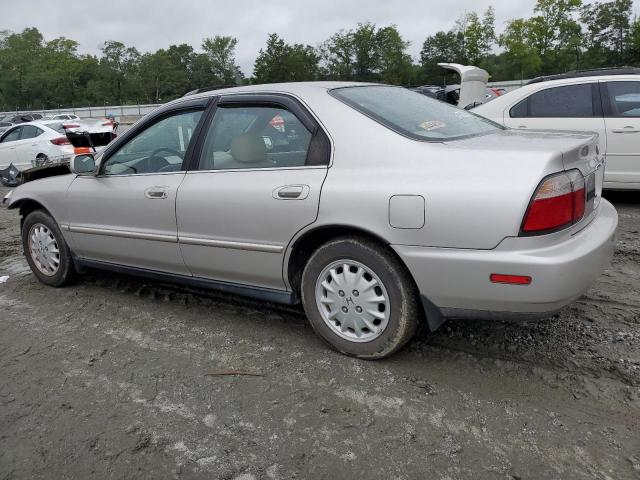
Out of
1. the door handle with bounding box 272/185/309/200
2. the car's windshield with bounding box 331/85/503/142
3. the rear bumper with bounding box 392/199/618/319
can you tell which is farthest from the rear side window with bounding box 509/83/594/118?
the door handle with bounding box 272/185/309/200

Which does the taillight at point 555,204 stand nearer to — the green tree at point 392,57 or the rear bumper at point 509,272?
the rear bumper at point 509,272

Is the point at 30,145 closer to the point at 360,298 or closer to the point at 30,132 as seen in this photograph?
the point at 30,132

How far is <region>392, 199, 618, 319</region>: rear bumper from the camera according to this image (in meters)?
2.47

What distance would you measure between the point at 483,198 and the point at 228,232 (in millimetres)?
1548

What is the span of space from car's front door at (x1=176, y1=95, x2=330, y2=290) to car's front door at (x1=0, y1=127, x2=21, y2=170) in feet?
35.4

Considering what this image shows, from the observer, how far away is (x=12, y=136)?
12.9 meters

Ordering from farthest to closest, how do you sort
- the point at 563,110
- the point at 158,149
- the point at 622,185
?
1. the point at 563,110
2. the point at 622,185
3. the point at 158,149

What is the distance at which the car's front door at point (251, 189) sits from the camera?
3.07 m

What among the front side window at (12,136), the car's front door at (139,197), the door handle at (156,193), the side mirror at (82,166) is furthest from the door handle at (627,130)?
the front side window at (12,136)

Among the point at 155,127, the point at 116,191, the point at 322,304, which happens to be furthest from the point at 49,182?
the point at 322,304

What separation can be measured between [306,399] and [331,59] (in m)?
74.5

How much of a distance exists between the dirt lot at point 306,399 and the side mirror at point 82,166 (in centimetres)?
109

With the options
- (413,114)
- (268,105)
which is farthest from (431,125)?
(268,105)

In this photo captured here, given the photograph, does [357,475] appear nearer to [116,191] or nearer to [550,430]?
[550,430]
